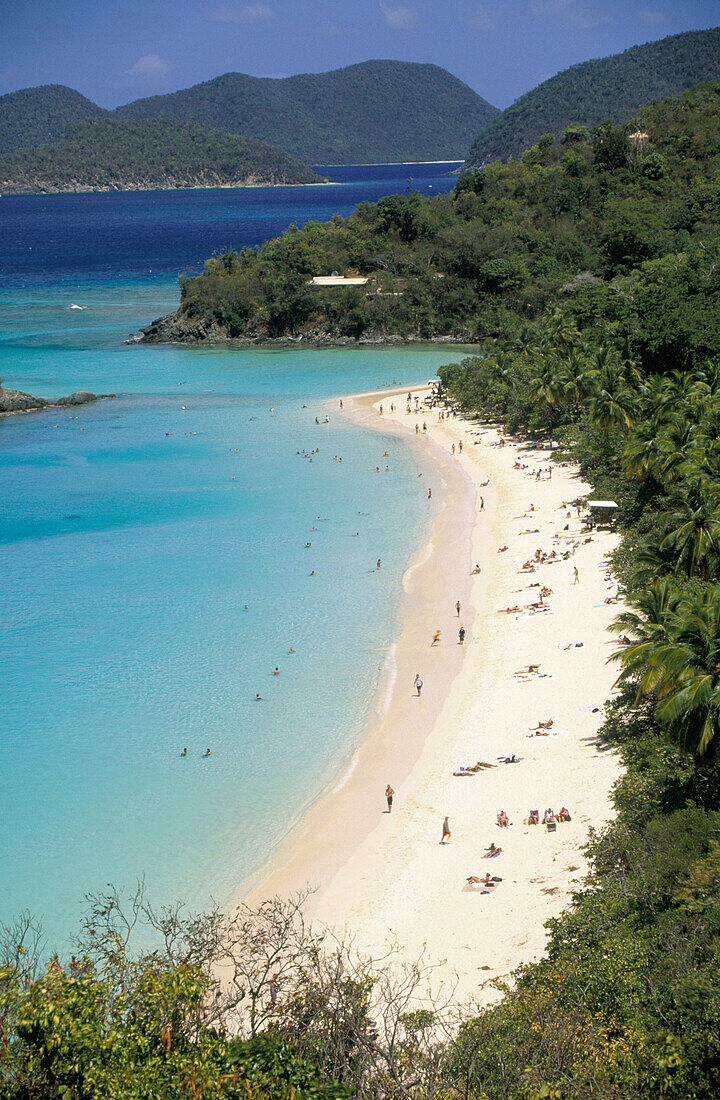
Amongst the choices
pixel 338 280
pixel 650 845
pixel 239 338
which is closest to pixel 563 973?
pixel 650 845

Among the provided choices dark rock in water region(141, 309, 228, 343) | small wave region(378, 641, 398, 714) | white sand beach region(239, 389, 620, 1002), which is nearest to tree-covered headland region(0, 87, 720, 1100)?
white sand beach region(239, 389, 620, 1002)

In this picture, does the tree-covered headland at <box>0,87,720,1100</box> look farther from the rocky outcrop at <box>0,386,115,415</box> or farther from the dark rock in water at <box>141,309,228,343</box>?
the dark rock in water at <box>141,309,228,343</box>

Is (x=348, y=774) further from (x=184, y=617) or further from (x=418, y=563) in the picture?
(x=418, y=563)

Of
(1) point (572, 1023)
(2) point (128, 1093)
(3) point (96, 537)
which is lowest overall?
(3) point (96, 537)

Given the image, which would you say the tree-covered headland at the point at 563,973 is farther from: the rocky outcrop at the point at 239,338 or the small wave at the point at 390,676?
the rocky outcrop at the point at 239,338

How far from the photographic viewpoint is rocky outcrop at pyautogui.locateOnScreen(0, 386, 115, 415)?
62.2 metres

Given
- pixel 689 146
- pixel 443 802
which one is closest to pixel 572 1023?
pixel 443 802

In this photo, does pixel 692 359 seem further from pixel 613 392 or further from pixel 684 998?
pixel 684 998

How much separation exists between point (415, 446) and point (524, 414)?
5814 millimetres

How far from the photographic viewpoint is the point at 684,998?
10.9 m

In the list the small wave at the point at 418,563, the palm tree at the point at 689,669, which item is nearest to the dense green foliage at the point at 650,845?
the palm tree at the point at 689,669

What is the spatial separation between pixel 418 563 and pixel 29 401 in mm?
37134

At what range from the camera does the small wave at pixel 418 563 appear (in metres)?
33.7

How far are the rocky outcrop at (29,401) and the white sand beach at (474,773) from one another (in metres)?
35.5
